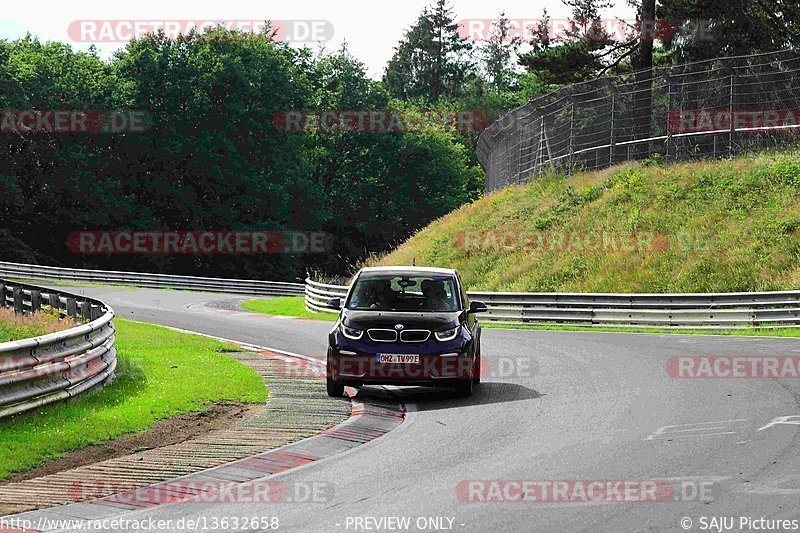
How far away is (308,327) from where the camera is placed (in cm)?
2650

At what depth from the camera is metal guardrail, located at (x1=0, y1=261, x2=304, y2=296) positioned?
5434 centimetres

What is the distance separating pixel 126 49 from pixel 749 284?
56071 mm

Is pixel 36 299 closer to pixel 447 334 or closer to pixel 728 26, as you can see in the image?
pixel 447 334

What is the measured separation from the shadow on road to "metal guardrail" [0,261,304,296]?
135ft

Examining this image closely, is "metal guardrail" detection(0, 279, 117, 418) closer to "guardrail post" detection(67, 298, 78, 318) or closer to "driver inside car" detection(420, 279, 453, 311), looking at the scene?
Answer: "driver inside car" detection(420, 279, 453, 311)

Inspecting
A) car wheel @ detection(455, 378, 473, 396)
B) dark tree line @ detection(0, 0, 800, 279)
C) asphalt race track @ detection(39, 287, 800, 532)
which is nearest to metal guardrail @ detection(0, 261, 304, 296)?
dark tree line @ detection(0, 0, 800, 279)

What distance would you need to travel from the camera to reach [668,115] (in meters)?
35.1

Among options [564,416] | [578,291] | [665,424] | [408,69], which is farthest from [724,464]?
[408,69]

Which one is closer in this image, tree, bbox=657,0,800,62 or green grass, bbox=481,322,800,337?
green grass, bbox=481,322,800,337

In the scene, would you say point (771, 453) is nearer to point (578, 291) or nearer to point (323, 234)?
point (578, 291)

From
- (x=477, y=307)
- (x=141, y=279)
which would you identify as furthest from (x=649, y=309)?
(x=141, y=279)

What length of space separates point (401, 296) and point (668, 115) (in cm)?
2206

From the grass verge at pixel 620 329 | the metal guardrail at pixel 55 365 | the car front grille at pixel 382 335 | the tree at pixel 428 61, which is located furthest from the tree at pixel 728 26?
the tree at pixel 428 61

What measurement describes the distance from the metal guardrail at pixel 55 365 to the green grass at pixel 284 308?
18507 mm
